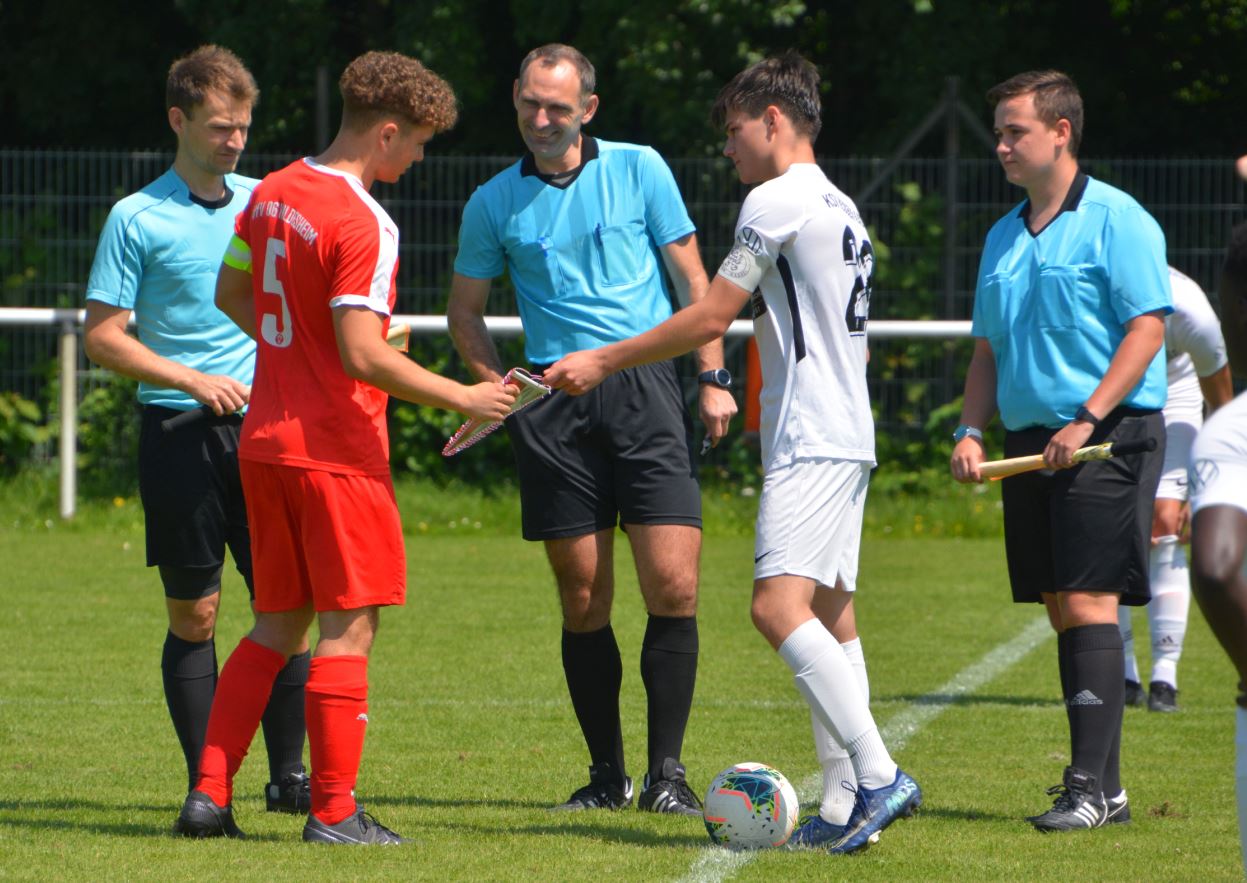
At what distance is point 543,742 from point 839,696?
7.01 ft

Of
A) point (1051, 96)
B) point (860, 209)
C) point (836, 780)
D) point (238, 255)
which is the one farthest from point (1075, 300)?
point (860, 209)

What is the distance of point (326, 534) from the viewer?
4898 millimetres

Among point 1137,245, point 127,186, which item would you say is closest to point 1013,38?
point 127,186

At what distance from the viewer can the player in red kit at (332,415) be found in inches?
190

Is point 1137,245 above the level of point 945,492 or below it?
above

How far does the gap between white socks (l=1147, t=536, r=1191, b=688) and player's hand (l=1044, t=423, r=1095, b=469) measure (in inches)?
105

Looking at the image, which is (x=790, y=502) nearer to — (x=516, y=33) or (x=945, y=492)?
(x=945, y=492)

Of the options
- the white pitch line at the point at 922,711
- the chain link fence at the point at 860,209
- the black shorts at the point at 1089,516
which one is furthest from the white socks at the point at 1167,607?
the chain link fence at the point at 860,209

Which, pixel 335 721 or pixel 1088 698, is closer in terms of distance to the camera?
pixel 335 721

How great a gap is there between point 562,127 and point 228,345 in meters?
1.26

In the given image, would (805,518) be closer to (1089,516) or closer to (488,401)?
(488,401)

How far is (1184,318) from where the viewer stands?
6.85 metres

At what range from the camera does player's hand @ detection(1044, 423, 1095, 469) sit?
17.4ft

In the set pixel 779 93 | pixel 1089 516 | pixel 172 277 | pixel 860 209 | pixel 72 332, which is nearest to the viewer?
pixel 779 93
